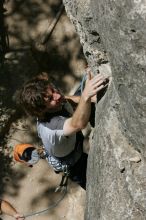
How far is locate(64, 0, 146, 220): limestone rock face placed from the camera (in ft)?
8.59

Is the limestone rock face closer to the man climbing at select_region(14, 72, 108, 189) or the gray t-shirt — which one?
the man climbing at select_region(14, 72, 108, 189)

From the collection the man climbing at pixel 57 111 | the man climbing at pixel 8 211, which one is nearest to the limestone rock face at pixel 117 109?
the man climbing at pixel 57 111

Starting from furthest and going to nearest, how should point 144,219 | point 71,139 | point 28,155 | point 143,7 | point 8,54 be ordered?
point 8,54
point 28,155
point 71,139
point 144,219
point 143,7

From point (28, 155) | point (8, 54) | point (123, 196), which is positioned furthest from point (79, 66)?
point (123, 196)

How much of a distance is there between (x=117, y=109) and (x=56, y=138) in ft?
2.62

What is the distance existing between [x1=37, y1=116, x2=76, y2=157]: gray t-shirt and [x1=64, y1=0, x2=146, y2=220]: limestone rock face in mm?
263

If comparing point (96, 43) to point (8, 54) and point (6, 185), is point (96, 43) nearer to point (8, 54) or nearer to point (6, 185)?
point (6, 185)

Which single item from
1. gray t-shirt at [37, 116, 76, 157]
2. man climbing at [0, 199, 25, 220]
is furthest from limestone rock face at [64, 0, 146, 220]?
man climbing at [0, 199, 25, 220]

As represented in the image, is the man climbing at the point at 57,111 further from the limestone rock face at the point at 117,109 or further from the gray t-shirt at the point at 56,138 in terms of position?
the limestone rock face at the point at 117,109

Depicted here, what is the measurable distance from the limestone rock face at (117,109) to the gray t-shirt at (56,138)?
263mm

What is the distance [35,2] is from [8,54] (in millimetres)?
853

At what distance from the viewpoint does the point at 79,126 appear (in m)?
3.64

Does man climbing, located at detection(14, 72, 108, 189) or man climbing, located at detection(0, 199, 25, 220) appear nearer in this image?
man climbing, located at detection(14, 72, 108, 189)

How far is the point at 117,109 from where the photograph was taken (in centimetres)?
331
